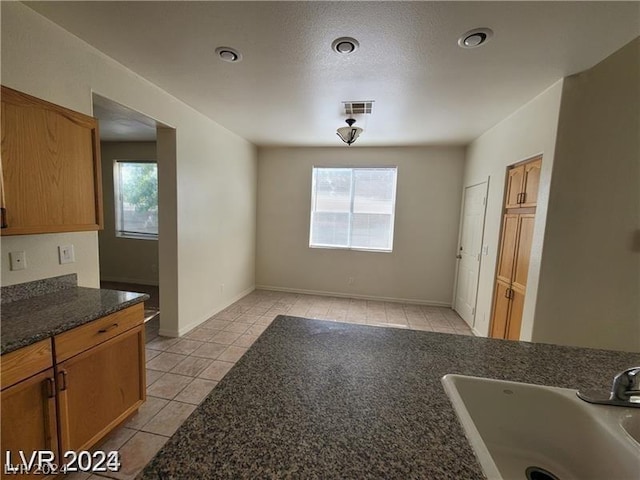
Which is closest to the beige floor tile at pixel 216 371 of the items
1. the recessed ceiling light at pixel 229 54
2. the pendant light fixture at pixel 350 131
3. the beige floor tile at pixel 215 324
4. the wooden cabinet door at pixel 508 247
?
the beige floor tile at pixel 215 324

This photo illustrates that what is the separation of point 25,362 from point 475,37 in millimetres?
2871

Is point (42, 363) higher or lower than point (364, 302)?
higher

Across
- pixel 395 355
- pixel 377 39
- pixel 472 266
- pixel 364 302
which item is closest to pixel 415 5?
pixel 377 39

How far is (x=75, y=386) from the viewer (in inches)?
55.3

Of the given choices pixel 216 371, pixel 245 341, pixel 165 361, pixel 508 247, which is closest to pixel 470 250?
pixel 508 247

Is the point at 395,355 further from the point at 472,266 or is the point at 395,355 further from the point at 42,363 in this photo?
the point at 472,266

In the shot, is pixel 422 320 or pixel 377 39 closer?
pixel 377 39

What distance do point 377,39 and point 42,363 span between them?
2.49 meters

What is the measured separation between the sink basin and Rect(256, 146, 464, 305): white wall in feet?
12.2

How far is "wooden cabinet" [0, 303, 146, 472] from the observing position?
1163mm

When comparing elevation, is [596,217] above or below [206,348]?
above

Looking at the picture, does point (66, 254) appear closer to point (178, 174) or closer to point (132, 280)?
point (178, 174)

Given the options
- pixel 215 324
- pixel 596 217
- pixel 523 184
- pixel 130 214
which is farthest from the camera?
pixel 130 214

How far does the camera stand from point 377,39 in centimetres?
171
